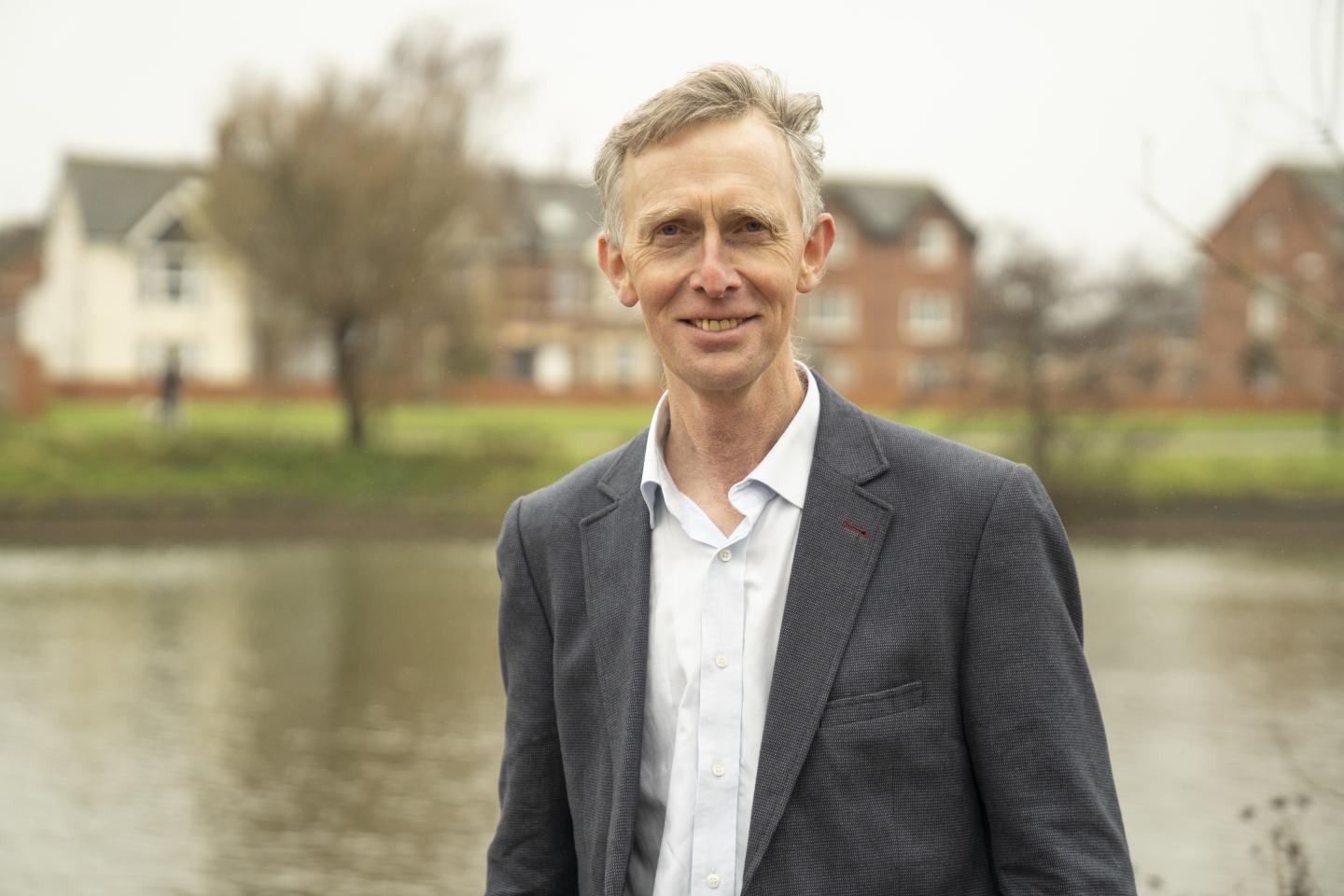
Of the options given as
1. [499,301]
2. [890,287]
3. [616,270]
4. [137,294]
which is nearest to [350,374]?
[499,301]

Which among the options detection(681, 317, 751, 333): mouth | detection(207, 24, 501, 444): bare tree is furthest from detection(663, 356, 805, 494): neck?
detection(207, 24, 501, 444): bare tree

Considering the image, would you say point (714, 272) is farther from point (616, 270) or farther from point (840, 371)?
point (840, 371)

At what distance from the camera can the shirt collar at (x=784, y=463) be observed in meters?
2.25

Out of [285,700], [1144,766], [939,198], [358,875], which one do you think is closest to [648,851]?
[358,875]

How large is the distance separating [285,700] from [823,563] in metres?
10.4

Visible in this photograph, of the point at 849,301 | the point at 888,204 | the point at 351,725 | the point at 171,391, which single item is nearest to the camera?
the point at 351,725

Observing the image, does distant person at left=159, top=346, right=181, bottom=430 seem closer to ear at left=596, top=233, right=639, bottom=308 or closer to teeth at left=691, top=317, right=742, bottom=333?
ear at left=596, top=233, right=639, bottom=308

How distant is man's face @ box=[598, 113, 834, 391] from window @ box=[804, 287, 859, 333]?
55.3m

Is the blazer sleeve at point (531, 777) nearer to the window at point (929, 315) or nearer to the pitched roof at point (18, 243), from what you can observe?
the pitched roof at point (18, 243)

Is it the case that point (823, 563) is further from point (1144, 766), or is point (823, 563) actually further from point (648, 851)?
point (1144, 766)

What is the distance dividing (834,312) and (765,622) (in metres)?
56.4

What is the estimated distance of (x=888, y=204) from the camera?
59.2 meters

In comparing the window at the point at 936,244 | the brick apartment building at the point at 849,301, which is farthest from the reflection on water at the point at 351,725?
the window at the point at 936,244

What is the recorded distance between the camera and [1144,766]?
9.98m
